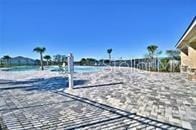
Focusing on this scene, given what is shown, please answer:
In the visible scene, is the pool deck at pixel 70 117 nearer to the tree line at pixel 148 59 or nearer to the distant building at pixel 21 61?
the tree line at pixel 148 59

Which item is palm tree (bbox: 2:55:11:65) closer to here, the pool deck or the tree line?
the tree line

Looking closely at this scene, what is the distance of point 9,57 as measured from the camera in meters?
30.9

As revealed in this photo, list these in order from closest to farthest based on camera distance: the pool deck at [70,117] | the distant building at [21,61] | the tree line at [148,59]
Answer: the pool deck at [70,117] < the tree line at [148,59] < the distant building at [21,61]

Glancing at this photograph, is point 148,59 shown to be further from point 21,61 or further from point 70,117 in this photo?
point 21,61

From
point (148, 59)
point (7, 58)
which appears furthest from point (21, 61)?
point (148, 59)

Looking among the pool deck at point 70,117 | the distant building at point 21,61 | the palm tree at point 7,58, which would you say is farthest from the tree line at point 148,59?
the pool deck at point 70,117

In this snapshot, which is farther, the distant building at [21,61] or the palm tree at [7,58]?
the distant building at [21,61]

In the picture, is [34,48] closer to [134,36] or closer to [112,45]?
[112,45]

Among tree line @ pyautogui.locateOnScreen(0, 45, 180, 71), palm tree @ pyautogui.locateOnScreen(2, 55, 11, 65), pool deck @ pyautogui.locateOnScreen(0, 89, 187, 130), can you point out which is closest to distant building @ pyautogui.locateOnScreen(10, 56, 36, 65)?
palm tree @ pyautogui.locateOnScreen(2, 55, 11, 65)

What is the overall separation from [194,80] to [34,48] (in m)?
19.0

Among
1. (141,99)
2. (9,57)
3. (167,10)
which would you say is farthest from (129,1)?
(9,57)

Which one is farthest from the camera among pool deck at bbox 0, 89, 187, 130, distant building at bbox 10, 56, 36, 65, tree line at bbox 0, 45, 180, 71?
distant building at bbox 10, 56, 36, 65

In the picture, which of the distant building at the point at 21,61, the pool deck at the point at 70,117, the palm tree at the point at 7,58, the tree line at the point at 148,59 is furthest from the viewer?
the distant building at the point at 21,61

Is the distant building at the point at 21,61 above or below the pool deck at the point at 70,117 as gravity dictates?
above
